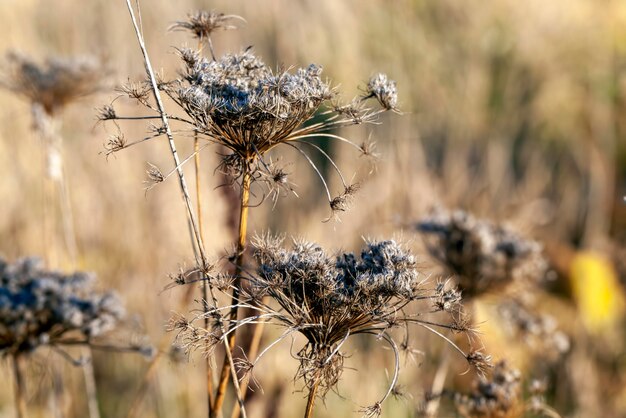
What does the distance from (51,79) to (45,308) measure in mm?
1463

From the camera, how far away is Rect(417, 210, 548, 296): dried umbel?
149 inches

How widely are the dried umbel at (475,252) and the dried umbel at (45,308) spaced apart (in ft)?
5.58

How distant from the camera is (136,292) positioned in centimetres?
532

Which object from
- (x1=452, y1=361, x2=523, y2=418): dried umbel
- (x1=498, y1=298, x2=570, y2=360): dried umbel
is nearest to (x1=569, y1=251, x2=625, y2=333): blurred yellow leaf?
(x1=498, y1=298, x2=570, y2=360): dried umbel

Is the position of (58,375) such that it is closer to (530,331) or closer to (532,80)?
(530,331)

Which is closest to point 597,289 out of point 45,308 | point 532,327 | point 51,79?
point 532,327

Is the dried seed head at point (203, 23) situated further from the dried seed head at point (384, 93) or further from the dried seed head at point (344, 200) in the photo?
the dried seed head at point (344, 200)

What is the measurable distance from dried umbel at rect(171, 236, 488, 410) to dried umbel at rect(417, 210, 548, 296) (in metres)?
1.92

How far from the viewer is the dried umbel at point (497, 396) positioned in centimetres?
263

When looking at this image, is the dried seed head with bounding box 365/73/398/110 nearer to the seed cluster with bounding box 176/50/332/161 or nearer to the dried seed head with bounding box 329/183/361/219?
the seed cluster with bounding box 176/50/332/161

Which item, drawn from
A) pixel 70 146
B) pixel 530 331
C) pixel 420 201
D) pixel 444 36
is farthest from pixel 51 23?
pixel 530 331

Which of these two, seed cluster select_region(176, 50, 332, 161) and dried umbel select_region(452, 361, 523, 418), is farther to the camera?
dried umbel select_region(452, 361, 523, 418)

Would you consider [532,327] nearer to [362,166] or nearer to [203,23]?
[362,166]

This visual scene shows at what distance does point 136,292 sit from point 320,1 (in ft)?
10.7
